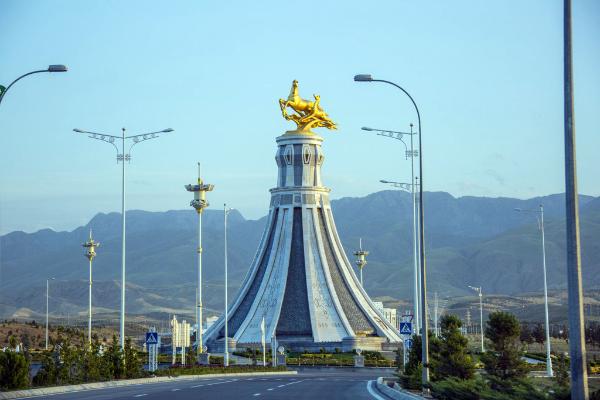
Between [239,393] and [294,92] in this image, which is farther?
[294,92]

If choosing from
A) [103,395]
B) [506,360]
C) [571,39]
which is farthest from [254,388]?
[571,39]

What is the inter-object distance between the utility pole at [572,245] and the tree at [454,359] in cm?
1804

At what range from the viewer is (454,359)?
136 ft

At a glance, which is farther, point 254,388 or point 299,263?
point 299,263

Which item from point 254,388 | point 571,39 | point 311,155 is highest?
point 311,155

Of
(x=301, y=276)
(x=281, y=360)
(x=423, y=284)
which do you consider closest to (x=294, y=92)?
(x=301, y=276)

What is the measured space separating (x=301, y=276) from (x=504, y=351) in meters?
62.1

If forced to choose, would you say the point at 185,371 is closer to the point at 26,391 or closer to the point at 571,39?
the point at 26,391

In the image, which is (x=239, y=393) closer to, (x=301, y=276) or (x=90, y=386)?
(x=90, y=386)

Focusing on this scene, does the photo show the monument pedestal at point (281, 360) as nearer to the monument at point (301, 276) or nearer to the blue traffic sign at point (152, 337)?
the monument at point (301, 276)

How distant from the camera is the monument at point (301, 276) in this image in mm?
96750

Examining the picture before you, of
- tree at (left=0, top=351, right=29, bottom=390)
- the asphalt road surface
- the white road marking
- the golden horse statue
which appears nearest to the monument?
the golden horse statue

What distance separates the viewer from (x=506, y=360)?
37969 mm

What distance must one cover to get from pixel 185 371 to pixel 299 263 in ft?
130
